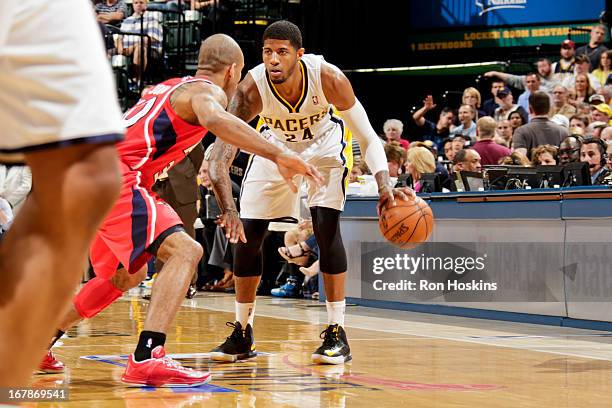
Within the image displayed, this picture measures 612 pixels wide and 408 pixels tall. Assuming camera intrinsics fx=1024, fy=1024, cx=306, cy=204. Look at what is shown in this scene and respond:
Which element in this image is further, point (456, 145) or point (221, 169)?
point (456, 145)

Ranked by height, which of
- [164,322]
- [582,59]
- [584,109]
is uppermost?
[582,59]

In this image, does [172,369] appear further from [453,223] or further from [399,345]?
[453,223]

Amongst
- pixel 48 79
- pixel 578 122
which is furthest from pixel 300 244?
pixel 48 79

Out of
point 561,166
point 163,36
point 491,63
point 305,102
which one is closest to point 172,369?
point 305,102

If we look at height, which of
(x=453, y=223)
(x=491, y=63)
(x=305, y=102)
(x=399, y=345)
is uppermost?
(x=491, y=63)

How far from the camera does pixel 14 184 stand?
438 inches

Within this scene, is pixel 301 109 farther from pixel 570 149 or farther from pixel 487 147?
pixel 487 147

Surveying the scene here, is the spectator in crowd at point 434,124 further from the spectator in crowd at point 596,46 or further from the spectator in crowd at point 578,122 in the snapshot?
the spectator in crowd at point 578,122

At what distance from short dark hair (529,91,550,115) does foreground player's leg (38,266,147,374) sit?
698 centimetres

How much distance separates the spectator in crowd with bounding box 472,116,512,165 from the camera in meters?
11.2

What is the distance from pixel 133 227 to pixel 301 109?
5.51ft

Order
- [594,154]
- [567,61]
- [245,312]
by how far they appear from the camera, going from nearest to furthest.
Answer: [245,312], [594,154], [567,61]

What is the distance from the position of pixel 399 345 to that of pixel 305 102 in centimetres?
185

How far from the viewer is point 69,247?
2.41 metres
